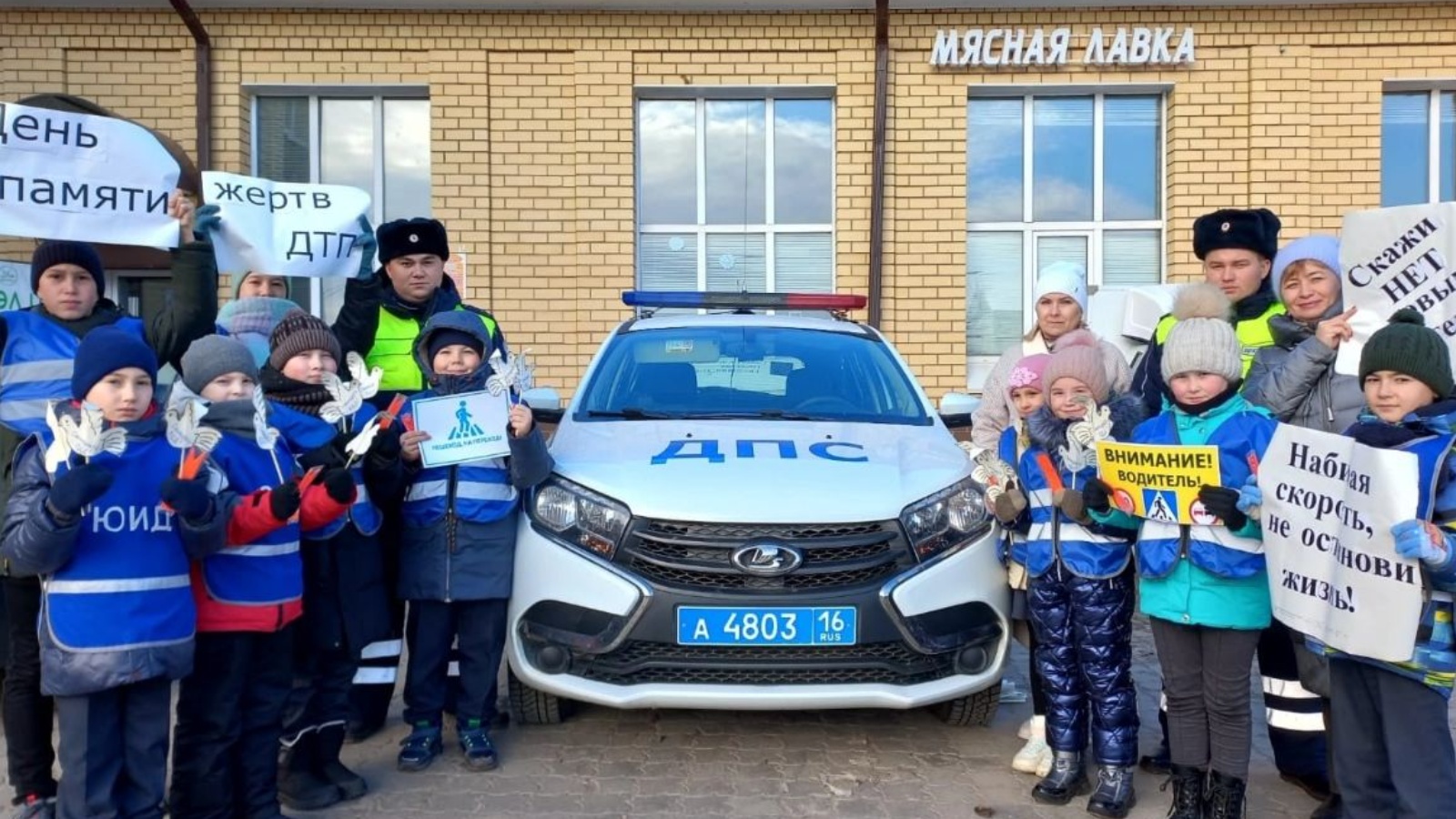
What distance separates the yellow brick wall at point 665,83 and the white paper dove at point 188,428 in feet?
18.0

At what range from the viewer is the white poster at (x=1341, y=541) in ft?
8.39

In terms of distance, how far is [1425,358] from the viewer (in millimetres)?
2678

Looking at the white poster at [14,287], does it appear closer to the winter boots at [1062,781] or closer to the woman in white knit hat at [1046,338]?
the woman in white knit hat at [1046,338]

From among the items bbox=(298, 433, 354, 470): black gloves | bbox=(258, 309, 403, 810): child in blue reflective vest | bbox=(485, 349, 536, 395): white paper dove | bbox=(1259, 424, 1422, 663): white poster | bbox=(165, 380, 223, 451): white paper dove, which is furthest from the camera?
bbox=(485, 349, 536, 395): white paper dove

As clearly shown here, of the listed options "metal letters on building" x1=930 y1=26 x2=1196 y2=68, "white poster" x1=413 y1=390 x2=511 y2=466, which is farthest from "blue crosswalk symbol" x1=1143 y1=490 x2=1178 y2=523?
"metal letters on building" x1=930 y1=26 x2=1196 y2=68

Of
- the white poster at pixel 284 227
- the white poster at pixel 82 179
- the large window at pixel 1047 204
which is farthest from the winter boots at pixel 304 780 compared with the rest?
the large window at pixel 1047 204

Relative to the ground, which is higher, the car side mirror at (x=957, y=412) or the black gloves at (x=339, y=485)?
the car side mirror at (x=957, y=412)

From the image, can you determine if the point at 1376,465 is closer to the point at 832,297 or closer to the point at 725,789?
→ the point at 725,789

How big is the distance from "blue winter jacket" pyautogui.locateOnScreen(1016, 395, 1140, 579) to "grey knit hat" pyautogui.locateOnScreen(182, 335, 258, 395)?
2.36 meters

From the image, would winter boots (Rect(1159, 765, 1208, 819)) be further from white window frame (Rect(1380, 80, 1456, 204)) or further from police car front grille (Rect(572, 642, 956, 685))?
white window frame (Rect(1380, 80, 1456, 204))

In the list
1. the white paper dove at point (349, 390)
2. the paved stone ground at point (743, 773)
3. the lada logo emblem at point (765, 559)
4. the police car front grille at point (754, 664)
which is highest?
the white paper dove at point (349, 390)

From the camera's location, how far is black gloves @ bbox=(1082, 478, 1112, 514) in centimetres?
309

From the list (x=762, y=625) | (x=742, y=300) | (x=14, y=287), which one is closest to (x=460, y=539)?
(x=762, y=625)

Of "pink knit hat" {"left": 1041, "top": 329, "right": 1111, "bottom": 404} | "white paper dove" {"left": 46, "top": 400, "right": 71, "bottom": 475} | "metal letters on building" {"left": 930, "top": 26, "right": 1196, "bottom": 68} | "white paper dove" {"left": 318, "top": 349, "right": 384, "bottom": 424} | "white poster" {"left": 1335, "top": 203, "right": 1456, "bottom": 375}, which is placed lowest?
"white paper dove" {"left": 46, "top": 400, "right": 71, "bottom": 475}
